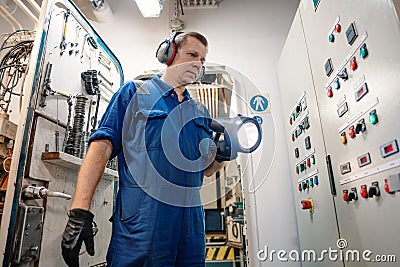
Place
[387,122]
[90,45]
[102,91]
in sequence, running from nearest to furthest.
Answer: [387,122] < [90,45] < [102,91]

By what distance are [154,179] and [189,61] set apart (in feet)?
1.88

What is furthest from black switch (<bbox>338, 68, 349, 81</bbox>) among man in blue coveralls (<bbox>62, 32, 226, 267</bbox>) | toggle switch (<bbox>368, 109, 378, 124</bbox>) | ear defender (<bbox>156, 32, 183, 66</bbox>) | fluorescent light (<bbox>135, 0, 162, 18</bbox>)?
fluorescent light (<bbox>135, 0, 162, 18</bbox>)

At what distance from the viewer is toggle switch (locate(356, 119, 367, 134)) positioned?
952 mm

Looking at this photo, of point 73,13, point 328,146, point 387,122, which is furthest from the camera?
point 73,13

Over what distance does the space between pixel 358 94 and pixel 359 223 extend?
0.47 meters

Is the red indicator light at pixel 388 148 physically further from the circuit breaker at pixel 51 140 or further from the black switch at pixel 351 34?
the circuit breaker at pixel 51 140

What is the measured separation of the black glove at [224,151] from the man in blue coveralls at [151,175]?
0.03m

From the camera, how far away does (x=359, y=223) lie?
3.36 ft

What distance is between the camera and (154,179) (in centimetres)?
102

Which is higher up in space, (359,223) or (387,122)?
(387,122)

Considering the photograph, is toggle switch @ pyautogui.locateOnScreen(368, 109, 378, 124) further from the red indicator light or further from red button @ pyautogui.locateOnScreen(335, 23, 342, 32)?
red button @ pyautogui.locateOnScreen(335, 23, 342, 32)

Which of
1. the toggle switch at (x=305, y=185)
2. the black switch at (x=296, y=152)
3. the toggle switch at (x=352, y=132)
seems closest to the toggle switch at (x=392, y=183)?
the toggle switch at (x=352, y=132)

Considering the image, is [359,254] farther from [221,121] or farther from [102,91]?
[102,91]

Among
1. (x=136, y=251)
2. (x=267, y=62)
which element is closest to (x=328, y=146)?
(x=136, y=251)
